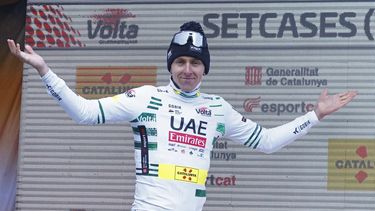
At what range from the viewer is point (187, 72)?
3982 millimetres

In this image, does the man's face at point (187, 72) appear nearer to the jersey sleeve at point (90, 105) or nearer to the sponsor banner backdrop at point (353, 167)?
the jersey sleeve at point (90, 105)

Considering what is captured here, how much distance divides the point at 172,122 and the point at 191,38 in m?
0.48

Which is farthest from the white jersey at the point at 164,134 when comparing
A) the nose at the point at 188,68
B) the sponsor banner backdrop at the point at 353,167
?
the sponsor banner backdrop at the point at 353,167

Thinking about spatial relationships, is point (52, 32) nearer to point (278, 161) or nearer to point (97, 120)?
point (278, 161)

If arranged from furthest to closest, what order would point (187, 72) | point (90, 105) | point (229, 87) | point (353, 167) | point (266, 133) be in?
point (229, 87) → point (353, 167) → point (266, 133) → point (187, 72) → point (90, 105)

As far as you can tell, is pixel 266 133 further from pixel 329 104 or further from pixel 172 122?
pixel 172 122

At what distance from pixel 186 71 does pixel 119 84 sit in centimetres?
241

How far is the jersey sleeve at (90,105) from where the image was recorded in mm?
3715

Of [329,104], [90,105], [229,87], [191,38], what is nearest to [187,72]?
[191,38]

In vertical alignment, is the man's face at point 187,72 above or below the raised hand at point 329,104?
above

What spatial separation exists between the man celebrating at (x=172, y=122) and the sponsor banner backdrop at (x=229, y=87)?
6.30 ft

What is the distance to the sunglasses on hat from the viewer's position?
13.2 feet

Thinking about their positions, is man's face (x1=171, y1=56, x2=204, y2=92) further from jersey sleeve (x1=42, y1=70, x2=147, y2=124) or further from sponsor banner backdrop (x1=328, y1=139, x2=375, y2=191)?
sponsor banner backdrop (x1=328, y1=139, x2=375, y2=191)

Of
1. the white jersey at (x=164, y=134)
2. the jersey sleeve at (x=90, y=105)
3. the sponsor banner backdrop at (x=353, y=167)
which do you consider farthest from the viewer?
the sponsor banner backdrop at (x=353, y=167)
